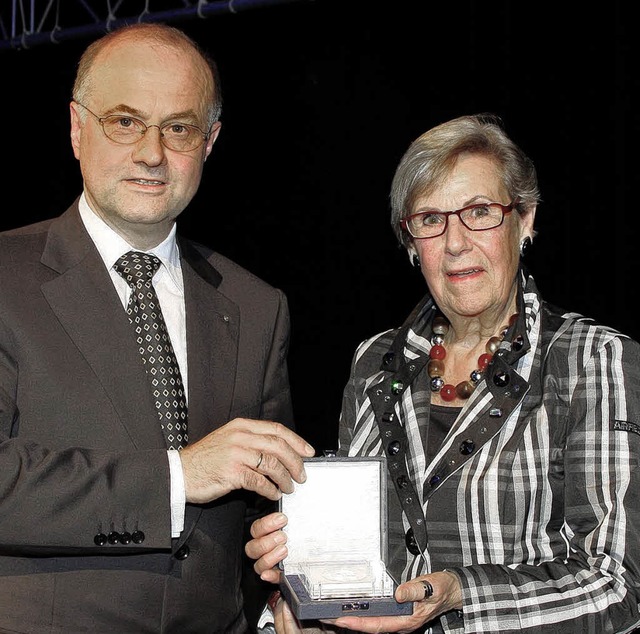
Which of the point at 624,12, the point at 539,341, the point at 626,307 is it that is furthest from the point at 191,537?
the point at 624,12

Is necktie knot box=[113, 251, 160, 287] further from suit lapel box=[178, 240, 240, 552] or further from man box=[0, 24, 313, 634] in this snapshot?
suit lapel box=[178, 240, 240, 552]

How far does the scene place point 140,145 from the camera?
2.40 meters

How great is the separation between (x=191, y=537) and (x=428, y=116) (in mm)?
2424

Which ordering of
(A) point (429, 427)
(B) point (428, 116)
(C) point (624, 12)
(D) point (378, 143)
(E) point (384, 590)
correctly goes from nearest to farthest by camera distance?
(E) point (384, 590) < (A) point (429, 427) < (C) point (624, 12) < (B) point (428, 116) < (D) point (378, 143)

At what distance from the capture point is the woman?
2.16 meters

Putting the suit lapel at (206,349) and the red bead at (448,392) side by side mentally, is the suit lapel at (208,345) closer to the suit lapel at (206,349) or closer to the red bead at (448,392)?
the suit lapel at (206,349)

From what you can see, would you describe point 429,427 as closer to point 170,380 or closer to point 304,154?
point 170,380

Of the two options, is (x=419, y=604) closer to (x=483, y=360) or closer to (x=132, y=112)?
(x=483, y=360)

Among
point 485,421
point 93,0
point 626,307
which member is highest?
point 93,0

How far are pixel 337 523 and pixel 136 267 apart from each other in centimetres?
77

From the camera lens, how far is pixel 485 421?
2.37 m

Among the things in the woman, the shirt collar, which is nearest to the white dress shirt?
the shirt collar

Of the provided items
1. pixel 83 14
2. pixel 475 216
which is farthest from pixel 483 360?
pixel 83 14

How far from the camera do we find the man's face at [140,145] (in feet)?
7.82
